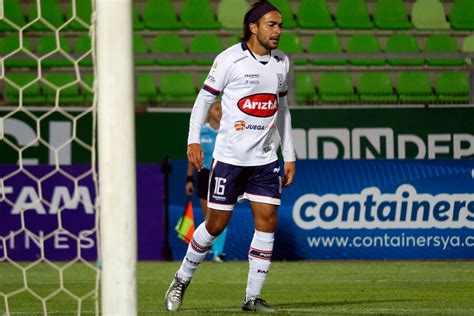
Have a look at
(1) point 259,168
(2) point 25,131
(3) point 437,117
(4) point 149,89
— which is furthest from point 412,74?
(1) point 259,168

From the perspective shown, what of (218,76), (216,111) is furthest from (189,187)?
(218,76)

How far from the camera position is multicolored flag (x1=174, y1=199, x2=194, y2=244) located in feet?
42.5

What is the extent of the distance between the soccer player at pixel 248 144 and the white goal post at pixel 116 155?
9.25ft

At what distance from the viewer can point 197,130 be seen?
24.1 feet

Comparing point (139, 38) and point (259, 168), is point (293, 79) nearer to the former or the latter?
point (139, 38)

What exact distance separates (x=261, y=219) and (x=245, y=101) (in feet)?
2.58

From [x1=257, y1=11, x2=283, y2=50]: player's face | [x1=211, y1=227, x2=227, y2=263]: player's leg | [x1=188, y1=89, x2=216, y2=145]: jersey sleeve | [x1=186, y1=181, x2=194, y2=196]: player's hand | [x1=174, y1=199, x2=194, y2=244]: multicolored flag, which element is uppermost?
[x1=257, y1=11, x2=283, y2=50]: player's face

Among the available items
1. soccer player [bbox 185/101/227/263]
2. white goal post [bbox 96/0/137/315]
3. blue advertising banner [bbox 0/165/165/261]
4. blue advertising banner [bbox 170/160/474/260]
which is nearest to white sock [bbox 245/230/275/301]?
white goal post [bbox 96/0/137/315]

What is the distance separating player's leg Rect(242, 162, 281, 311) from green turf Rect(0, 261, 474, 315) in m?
0.21

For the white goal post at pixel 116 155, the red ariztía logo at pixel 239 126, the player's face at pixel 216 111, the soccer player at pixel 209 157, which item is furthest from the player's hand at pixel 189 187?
the white goal post at pixel 116 155

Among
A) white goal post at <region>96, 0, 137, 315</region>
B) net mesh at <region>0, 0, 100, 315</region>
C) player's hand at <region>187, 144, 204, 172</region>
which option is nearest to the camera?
white goal post at <region>96, 0, 137, 315</region>

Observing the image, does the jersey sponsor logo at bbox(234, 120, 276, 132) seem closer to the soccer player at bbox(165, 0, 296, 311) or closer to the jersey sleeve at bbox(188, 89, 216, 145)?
the soccer player at bbox(165, 0, 296, 311)

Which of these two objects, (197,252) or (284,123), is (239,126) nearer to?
(284,123)

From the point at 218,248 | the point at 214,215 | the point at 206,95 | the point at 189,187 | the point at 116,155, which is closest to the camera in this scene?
the point at 116,155
